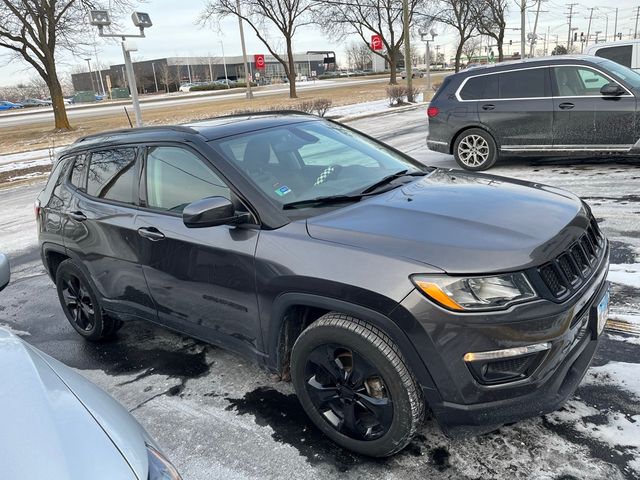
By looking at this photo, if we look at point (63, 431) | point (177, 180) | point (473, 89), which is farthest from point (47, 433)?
point (473, 89)

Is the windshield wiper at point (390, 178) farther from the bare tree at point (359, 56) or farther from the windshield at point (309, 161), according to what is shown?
the bare tree at point (359, 56)

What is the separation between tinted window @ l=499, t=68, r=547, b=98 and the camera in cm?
830

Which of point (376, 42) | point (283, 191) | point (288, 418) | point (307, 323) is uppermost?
point (376, 42)

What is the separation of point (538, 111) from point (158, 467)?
8.23m

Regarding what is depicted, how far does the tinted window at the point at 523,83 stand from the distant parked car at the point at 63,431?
8204mm

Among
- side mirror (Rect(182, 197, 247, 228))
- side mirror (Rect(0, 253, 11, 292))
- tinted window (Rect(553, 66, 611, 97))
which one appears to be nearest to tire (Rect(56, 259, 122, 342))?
side mirror (Rect(0, 253, 11, 292))

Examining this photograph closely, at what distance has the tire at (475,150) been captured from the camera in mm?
8867

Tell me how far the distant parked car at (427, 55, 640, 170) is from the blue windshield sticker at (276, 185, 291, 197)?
6.61 metres

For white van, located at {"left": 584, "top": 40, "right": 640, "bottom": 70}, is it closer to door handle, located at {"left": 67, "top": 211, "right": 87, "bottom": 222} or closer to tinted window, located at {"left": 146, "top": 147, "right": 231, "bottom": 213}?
tinted window, located at {"left": 146, "top": 147, "right": 231, "bottom": 213}

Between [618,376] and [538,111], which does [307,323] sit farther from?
[538,111]

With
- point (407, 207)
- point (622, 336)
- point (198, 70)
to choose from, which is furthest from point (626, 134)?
point (198, 70)

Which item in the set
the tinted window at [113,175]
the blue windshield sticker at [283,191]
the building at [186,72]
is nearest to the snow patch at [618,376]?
the blue windshield sticker at [283,191]

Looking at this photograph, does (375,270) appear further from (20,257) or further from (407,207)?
(20,257)

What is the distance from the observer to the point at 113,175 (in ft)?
12.5
